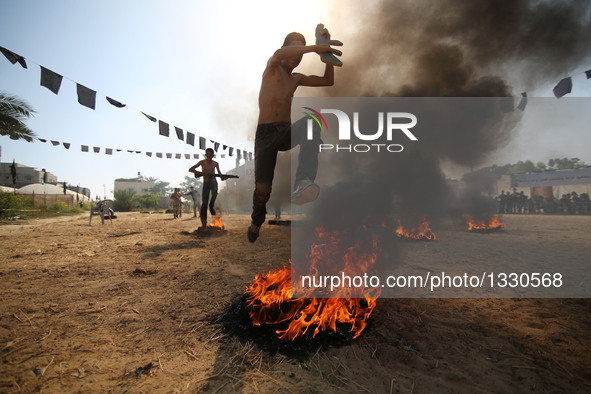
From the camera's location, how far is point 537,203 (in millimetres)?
19906

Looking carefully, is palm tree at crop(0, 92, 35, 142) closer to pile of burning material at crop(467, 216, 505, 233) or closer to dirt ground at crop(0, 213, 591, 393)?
dirt ground at crop(0, 213, 591, 393)

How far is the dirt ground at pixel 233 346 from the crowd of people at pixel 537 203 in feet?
67.0

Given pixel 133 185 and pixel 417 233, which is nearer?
pixel 417 233

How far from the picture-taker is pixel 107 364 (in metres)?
2.18

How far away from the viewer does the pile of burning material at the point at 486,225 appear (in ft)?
36.7

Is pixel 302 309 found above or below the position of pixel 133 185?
below

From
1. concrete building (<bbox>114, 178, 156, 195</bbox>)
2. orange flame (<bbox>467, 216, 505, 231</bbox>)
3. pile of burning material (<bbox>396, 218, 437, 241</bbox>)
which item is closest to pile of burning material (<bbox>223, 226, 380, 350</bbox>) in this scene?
pile of burning material (<bbox>396, 218, 437, 241</bbox>)

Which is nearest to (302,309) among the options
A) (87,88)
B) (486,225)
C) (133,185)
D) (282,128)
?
(282,128)

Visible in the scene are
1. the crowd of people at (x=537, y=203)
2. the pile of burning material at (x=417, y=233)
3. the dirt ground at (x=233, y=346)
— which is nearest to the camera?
the dirt ground at (x=233, y=346)

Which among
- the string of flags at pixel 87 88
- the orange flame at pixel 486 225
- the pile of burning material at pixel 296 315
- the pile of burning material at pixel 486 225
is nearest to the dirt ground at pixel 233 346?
the pile of burning material at pixel 296 315

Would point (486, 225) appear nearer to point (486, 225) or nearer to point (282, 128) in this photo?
point (486, 225)

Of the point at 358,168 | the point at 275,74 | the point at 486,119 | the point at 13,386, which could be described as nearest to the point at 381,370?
the point at 13,386

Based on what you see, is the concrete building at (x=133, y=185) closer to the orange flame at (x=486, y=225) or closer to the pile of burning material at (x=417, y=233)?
the pile of burning material at (x=417, y=233)

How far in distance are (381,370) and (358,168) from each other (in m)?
11.9
